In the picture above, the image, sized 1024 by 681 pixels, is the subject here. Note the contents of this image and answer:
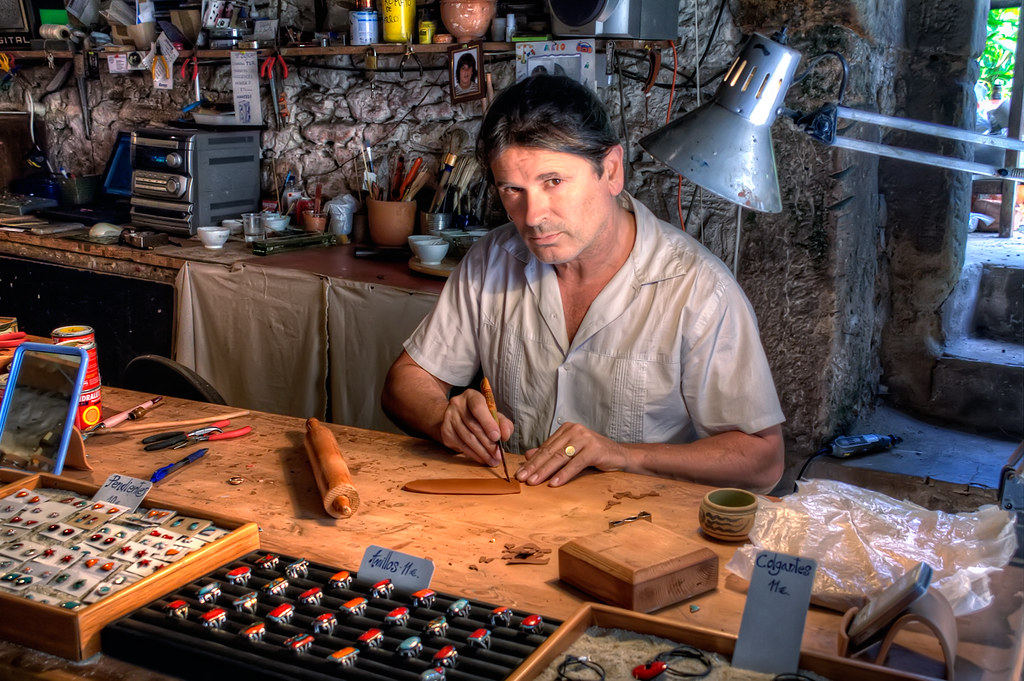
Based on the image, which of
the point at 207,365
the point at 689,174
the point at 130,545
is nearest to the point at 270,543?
the point at 130,545

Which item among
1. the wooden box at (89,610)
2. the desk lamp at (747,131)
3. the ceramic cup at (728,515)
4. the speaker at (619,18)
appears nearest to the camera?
the wooden box at (89,610)

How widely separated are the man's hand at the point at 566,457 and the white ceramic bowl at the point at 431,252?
1.86m

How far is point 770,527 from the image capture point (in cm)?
150

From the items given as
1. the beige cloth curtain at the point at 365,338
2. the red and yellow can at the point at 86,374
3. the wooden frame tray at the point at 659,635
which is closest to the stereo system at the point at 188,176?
Result: the beige cloth curtain at the point at 365,338

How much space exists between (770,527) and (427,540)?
0.56 meters

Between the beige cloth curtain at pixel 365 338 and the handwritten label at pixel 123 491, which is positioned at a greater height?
the handwritten label at pixel 123 491

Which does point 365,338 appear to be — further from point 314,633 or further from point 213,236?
point 314,633

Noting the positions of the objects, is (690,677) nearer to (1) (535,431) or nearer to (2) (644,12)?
(1) (535,431)

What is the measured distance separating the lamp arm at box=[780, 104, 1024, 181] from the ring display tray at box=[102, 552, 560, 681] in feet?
2.70

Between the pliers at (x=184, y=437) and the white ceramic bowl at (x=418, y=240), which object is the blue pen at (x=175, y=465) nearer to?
the pliers at (x=184, y=437)

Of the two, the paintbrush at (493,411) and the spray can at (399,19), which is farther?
the spray can at (399,19)

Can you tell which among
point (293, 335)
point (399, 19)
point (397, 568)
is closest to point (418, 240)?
point (293, 335)

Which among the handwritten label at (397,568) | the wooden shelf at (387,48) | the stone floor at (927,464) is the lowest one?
the stone floor at (927,464)

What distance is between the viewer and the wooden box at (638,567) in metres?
1.34
